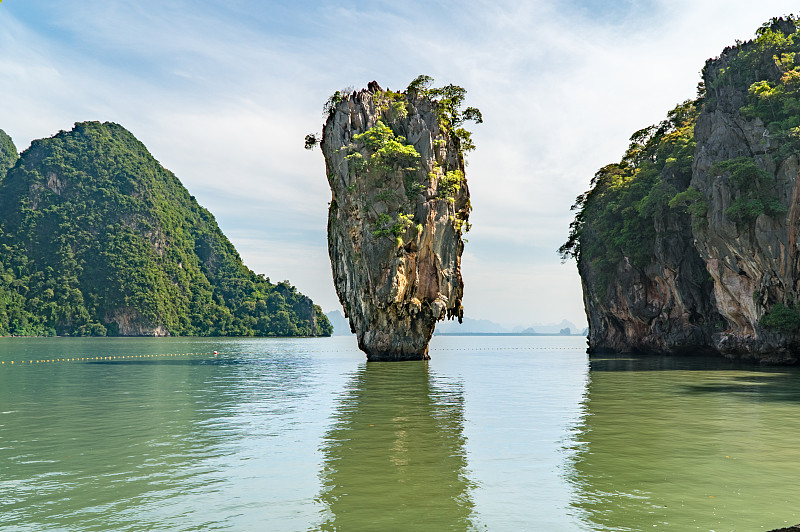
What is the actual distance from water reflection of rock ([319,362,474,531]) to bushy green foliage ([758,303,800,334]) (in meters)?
26.0

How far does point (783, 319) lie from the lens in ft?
119

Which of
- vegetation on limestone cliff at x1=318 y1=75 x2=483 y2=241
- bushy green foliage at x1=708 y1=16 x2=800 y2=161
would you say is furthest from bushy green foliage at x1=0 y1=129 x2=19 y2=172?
bushy green foliage at x1=708 y1=16 x2=800 y2=161

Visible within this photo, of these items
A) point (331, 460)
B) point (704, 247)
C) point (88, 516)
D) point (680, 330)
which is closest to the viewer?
point (88, 516)

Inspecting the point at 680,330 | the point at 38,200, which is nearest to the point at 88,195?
the point at 38,200

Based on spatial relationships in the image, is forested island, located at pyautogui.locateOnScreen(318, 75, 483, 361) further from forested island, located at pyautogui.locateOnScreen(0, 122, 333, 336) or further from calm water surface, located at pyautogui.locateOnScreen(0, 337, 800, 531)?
forested island, located at pyautogui.locateOnScreen(0, 122, 333, 336)

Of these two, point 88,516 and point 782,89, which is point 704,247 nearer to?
point 782,89

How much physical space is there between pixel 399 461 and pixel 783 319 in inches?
1336

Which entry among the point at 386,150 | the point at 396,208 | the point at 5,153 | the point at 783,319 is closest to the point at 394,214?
the point at 396,208

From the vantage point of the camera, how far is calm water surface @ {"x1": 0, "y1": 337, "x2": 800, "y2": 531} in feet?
25.6

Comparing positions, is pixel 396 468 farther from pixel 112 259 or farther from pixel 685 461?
pixel 112 259

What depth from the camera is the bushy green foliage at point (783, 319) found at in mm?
36062

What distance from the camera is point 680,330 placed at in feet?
172

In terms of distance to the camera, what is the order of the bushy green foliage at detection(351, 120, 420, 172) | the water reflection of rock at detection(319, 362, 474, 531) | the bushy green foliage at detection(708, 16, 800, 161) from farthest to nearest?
the bushy green foliage at detection(351, 120, 420, 172) → the bushy green foliage at detection(708, 16, 800, 161) → the water reflection of rock at detection(319, 362, 474, 531)

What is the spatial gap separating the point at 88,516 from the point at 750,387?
82.2 feet
